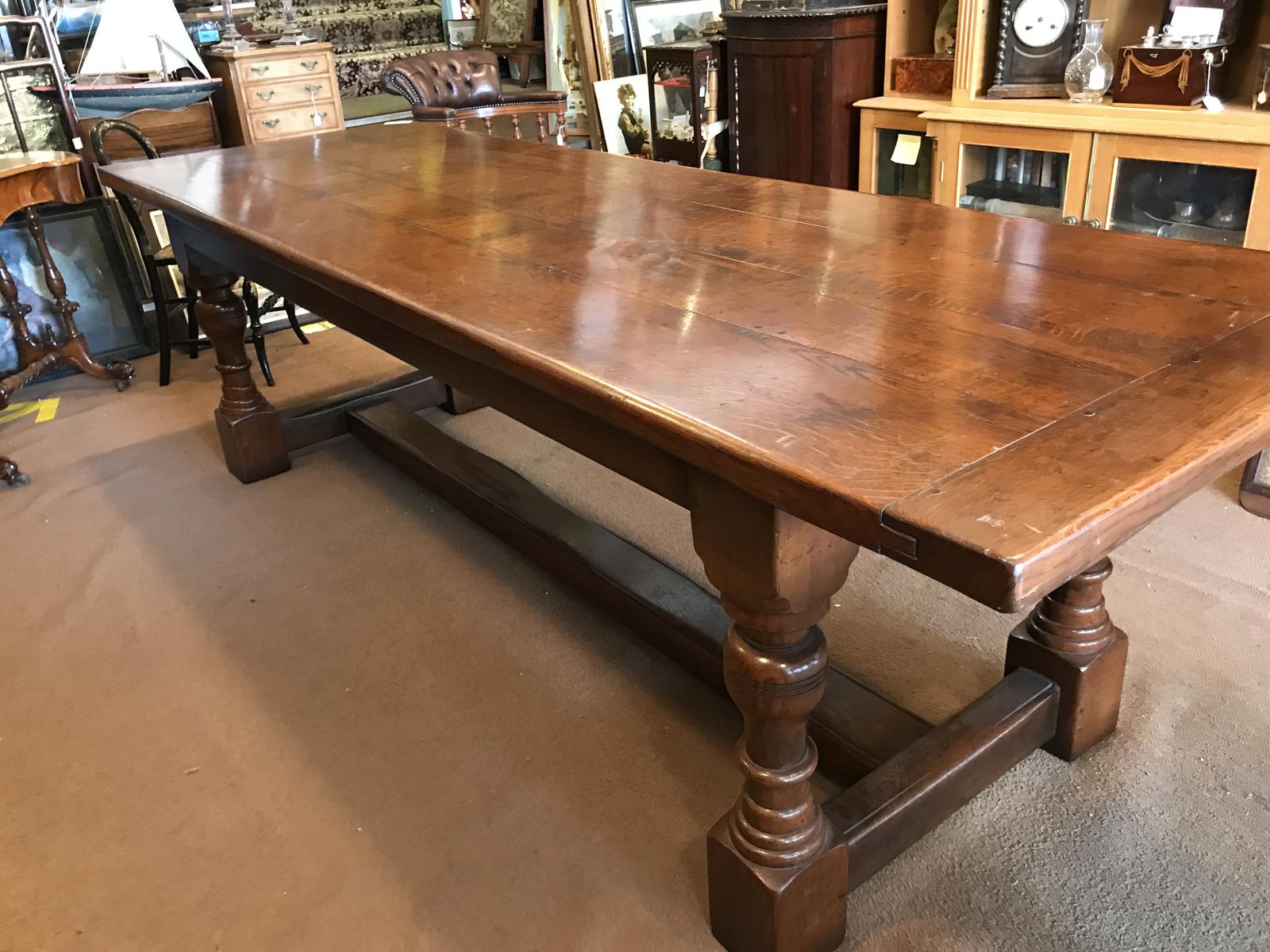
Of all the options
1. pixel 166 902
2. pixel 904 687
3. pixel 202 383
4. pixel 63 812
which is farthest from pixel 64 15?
pixel 904 687

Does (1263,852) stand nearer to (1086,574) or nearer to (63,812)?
(1086,574)

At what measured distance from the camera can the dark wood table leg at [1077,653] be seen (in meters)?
1.48

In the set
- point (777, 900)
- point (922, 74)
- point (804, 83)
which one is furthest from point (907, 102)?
point (777, 900)

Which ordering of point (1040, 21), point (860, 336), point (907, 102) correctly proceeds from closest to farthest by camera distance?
point (860, 336) → point (1040, 21) → point (907, 102)

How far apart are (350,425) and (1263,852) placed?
7.27 ft

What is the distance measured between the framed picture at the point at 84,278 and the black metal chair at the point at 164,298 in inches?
4.7

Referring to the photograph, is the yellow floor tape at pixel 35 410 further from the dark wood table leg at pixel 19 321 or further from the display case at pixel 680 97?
the display case at pixel 680 97

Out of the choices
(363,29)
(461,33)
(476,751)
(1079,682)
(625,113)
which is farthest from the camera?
(461,33)

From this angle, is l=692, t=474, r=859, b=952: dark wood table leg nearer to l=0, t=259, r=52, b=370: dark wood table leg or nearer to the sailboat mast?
l=0, t=259, r=52, b=370: dark wood table leg

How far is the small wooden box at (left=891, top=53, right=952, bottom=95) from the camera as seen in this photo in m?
3.32

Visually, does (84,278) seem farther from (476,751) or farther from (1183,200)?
(1183,200)

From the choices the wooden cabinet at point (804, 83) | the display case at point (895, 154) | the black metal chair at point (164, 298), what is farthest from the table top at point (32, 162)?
the display case at point (895, 154)

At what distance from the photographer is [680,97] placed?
426cm

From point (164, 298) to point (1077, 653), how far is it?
2.88 m
